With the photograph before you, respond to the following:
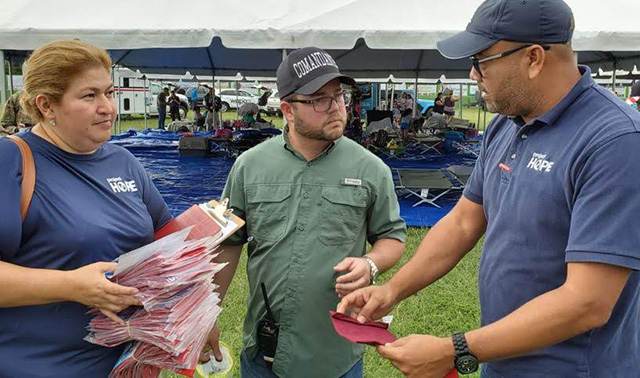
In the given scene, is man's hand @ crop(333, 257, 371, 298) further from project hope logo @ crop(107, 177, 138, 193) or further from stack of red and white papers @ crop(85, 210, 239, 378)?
project hope logo @ crop(107, 177, 138, 193)

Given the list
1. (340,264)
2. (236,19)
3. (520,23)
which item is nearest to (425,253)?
(340,264)

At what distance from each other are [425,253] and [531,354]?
1.91 feet

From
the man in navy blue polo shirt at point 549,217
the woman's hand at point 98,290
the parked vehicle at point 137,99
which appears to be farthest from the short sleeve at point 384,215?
the parked vehicle at point 137,99

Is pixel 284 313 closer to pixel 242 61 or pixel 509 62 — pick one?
pixel 509 62

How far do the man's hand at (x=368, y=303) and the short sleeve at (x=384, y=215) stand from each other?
308 millimetres

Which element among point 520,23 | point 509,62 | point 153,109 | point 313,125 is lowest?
point 153,109

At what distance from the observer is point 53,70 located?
1731mm

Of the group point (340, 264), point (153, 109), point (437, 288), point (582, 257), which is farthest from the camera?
point (153, 109)

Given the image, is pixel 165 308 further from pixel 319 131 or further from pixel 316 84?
pixel 316 84

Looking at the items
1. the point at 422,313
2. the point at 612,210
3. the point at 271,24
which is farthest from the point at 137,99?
the point at 612,210

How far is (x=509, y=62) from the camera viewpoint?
163 centimetres

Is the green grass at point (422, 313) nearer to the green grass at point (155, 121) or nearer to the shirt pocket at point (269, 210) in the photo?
the shirt pocket at point (269, 210)

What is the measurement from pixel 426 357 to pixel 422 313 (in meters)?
3.12

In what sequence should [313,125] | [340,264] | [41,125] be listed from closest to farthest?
[41,125] < [340,264] < [313,125]
